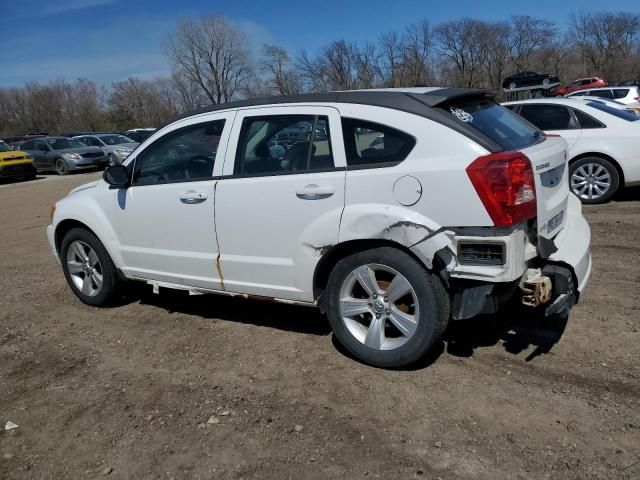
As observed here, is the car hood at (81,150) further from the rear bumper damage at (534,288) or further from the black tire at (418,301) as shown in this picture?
the rear bumper damage at (534,288)

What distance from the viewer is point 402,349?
3.52m

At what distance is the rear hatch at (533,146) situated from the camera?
331 cm

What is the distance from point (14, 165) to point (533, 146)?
2225 centimetres

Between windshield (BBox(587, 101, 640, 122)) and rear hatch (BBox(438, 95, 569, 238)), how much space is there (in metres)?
4.94

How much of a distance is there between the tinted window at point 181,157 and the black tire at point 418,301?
1.37 meters

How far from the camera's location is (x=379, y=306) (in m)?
3.54

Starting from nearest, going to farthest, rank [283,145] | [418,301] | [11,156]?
[418,301] < [283,145] < [11,156]

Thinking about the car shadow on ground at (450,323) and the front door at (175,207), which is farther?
the front door at (175,207)

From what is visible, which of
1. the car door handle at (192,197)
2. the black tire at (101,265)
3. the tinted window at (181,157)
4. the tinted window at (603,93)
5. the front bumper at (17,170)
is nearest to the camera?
the car door handle at (192,197)

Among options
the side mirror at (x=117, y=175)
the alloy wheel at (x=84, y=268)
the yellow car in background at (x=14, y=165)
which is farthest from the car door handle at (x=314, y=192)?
the yellow car in background at (x=14, y=165)

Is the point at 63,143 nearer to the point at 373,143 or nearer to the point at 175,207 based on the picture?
the point at 175,207

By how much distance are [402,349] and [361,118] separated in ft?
4.97

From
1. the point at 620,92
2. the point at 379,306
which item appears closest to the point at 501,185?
the point at 379,306

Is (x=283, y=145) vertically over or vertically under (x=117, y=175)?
over
